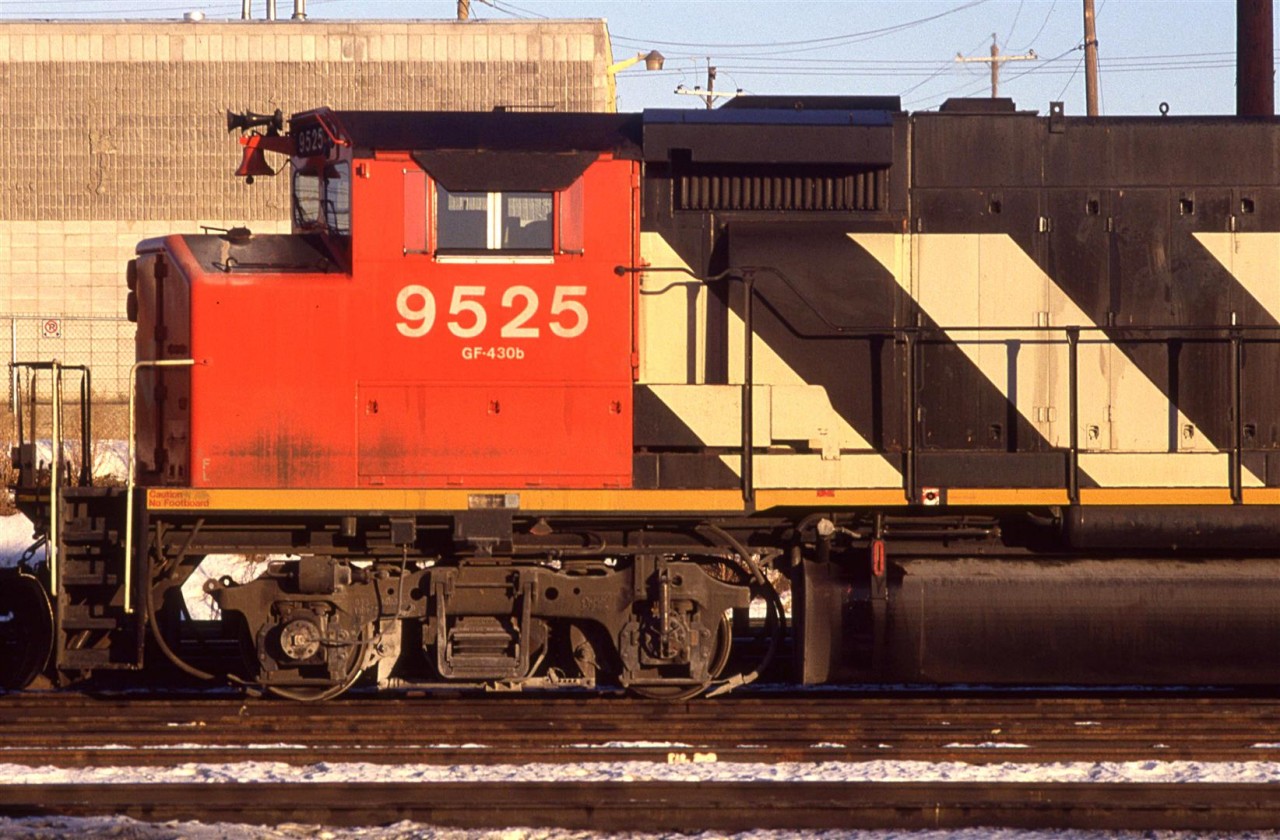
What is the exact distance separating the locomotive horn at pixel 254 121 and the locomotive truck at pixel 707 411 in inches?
2.2

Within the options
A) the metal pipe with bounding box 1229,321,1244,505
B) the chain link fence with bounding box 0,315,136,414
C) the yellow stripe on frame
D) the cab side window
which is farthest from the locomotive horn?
the chain link fence with bounding box 0,315,136,414

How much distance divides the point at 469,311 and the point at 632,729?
8.50 ft

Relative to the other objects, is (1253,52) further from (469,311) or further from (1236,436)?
(469,311)

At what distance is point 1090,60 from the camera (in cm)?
2634

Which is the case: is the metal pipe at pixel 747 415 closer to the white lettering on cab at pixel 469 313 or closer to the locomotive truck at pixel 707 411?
the locomotive truck at pixel 707 411

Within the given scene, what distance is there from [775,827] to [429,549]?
330 cm

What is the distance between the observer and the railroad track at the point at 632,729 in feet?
25.4

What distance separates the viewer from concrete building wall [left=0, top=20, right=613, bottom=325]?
3359 centimetres

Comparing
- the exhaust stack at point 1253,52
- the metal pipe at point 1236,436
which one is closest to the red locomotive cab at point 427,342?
the metal pipe at point 1236,436

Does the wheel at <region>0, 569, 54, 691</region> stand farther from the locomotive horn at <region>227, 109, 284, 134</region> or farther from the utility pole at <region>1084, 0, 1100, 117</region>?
the utility pole at <region>1084, 0, 1100, 117</region>

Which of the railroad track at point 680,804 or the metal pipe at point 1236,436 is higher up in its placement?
the metal pipe at point 1236,436

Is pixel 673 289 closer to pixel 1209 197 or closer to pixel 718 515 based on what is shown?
pixel 718 515

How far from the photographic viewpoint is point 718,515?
8852 millimetres

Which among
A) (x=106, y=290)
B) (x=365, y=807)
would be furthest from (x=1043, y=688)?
(x=106, y=290)
